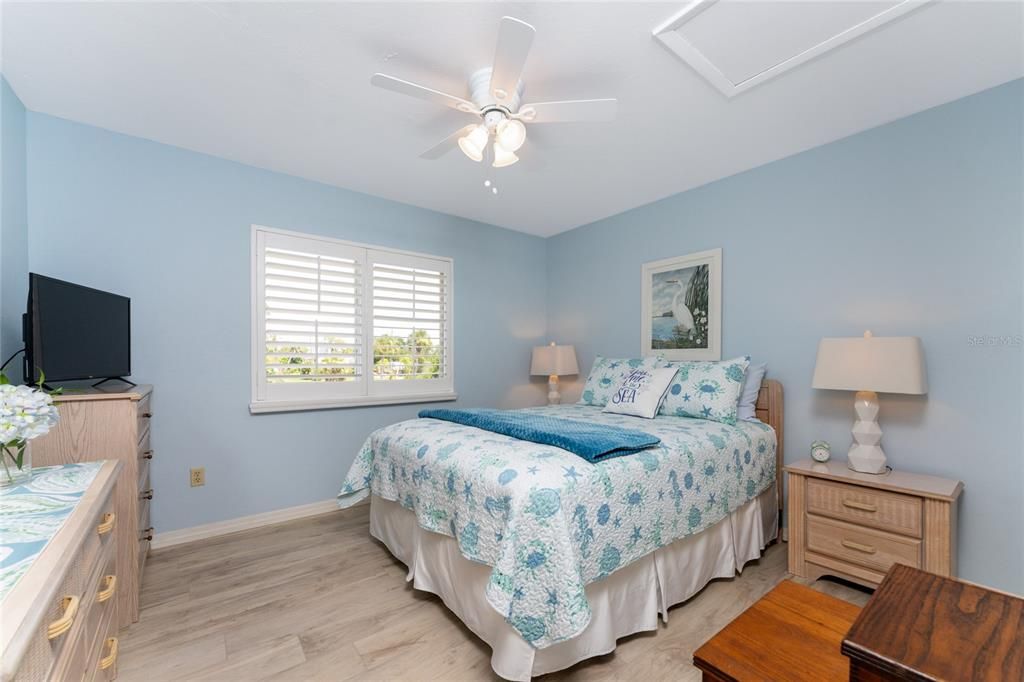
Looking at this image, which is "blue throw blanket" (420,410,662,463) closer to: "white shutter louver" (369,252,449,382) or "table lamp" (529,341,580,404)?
"white shutter louver" (369,252,449,382)

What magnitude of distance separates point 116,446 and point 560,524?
193 cm

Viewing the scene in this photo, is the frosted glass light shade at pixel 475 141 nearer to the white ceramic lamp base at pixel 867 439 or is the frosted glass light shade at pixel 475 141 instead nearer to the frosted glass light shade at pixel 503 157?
the frosted glass light shade at pixel 503 157

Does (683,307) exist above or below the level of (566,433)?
above

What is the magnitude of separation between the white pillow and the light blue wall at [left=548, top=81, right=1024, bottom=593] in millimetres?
628

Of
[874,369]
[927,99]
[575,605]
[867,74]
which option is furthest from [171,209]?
[927,99]

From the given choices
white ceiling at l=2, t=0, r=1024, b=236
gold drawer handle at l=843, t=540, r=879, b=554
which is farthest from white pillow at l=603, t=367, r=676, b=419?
white ceiling at l=2, t=0, r=1024, b=236

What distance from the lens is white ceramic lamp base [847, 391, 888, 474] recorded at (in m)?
2.21

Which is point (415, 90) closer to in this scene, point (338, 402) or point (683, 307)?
point (338, 402)

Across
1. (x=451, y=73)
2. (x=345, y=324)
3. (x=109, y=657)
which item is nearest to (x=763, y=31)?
(x=451, y=73)

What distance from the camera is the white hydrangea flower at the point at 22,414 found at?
1.10 m

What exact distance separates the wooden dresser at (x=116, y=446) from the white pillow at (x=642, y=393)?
2.59 meters

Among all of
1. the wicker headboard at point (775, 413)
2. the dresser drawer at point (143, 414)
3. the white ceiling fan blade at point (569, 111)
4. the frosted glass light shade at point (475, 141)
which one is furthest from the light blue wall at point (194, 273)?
the wicker headboard at point (775, 413)

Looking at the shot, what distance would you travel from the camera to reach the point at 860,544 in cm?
211

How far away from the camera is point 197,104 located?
2.24 meters
